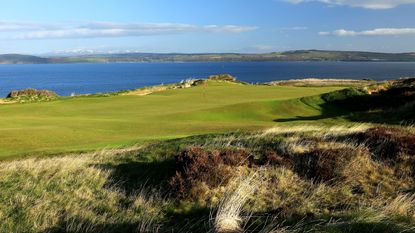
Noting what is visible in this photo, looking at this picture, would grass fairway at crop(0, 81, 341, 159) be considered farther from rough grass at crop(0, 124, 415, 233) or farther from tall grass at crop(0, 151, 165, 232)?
rough grass at crop(0, 124, 415, 233)

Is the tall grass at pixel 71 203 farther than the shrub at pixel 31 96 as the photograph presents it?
No

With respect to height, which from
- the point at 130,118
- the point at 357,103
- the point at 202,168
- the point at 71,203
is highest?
the point at 202,168

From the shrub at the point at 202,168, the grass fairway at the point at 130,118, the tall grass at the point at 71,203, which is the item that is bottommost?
the grass fairway at the point at 130,118

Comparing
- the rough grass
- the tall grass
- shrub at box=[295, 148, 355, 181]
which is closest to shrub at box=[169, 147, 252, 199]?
the rough grass

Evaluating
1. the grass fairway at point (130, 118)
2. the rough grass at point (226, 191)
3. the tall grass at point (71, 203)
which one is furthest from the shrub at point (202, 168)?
the grass fairway at point (130, 118)

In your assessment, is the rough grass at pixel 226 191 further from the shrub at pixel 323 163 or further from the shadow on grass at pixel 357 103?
the shadow on grass at pixel 357 103

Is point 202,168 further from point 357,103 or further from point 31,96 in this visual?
point 31,96

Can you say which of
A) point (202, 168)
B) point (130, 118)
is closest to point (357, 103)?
point (130, 118)

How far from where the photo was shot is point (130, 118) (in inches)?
1193

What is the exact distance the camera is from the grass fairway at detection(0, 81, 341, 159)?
2111cm

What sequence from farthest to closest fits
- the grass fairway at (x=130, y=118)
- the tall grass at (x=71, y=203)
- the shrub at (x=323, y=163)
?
the grass fairway at (x=130, y=118), the shrub at (x=323, y=163), the tall grass at (x=71, y=203)

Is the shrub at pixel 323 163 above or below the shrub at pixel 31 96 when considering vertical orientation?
above

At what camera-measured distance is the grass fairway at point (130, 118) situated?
21109 millimetres

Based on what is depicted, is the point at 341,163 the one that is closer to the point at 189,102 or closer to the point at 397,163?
the point at 397,163
